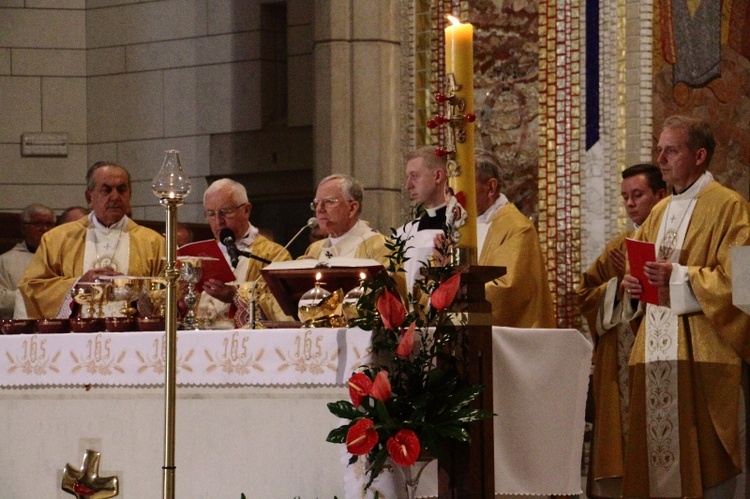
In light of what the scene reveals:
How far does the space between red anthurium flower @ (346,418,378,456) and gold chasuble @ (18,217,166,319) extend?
2.23 metres

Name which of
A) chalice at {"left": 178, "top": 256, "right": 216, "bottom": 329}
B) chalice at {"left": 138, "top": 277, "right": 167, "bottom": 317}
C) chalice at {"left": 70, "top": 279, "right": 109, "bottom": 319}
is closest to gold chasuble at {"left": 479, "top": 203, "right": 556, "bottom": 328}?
chalice at {"left": 178, "top": 256, "right": 216, "bottom": 329}

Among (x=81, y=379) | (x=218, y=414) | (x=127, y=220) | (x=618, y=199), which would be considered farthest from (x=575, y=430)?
(x=618, y=199)

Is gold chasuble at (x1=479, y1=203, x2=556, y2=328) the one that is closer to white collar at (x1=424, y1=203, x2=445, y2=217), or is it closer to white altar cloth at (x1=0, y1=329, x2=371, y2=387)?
white collar at (x1=424, y1=203, x2=445, y2=217)

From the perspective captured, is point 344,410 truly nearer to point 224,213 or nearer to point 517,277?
point 517,277

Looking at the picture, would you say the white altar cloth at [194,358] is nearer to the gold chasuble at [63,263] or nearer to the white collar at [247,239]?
the gold chasuble at [63,263]

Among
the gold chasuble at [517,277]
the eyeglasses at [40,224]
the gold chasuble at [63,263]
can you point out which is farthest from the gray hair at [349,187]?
the eyeglasses at [40,224]

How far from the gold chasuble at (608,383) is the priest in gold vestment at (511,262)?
1149 millimetres

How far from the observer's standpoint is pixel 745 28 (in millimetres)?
8914

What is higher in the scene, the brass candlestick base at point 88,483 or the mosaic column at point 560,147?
the mosaic column at point 560,147

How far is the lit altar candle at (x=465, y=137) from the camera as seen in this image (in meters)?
4.47

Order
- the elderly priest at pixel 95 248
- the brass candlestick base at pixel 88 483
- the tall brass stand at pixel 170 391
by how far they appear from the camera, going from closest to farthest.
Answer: the tall brass stand at pixel 170 391 < the brass candlestick base at pixel 88 483 < the elderly priest at pixel 95 248

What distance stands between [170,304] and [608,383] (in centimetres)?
333

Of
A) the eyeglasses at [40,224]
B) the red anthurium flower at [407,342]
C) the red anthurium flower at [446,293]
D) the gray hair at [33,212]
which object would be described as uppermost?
the gray hair at [33,212]

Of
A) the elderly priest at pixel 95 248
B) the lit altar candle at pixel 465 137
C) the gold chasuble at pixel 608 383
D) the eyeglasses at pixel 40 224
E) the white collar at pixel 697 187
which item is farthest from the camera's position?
the eyeglasses at pixel 40 224
